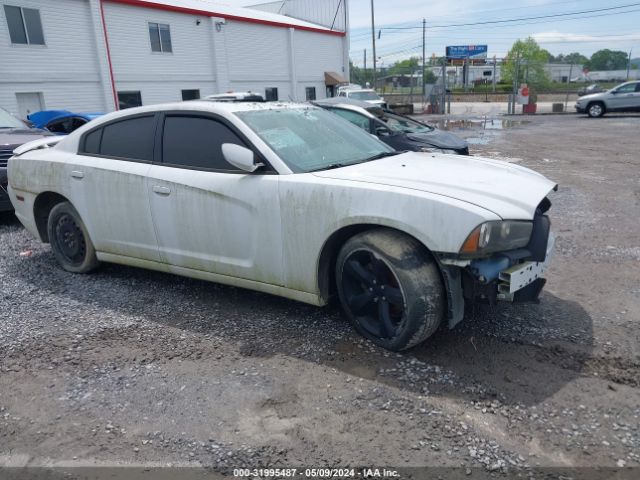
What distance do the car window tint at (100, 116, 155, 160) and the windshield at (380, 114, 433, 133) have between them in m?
6.29

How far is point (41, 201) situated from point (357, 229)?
3.42 m

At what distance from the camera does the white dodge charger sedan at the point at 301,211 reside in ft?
10.2

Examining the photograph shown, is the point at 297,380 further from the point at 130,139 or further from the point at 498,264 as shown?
the point at 130,139

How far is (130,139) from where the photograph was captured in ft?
14.6

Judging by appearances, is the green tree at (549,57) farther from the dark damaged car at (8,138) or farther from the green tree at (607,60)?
the dark damaged car at (8,138)

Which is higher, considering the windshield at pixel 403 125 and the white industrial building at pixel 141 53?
the white industrial building at pixel 141 53

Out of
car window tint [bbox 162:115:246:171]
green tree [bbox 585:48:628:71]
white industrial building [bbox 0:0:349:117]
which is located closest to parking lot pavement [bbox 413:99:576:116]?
white industrial building [bbox 0:0:349:117]

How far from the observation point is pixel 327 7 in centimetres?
3641

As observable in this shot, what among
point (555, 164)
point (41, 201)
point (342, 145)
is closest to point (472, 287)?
point (342, 145)

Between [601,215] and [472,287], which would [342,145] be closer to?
[472,287]

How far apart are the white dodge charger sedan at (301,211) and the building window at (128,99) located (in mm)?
18678

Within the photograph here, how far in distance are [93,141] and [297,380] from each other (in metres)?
3.01

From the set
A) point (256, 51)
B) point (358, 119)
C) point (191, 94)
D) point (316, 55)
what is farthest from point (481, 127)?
point (316, 55)

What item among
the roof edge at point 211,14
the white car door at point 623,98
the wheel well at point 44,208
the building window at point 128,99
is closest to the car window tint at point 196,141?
the wheel well at point 44,208
